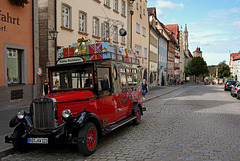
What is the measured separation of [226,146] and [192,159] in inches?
61.7

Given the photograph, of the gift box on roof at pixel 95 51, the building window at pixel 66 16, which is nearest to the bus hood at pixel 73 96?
the gift box on roof at pixel 95 51

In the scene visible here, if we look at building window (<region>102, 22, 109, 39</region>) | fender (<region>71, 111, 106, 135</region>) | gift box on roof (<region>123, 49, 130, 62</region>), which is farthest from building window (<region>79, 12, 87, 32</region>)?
fender (<region>71, 111, 106, 135</region>)

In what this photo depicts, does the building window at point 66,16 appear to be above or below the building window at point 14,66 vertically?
above

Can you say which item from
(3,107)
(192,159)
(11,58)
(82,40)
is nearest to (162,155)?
(192,159)

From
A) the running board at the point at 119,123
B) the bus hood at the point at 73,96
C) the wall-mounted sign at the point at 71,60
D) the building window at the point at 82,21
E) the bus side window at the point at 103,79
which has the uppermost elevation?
the building window at the point at 82,21

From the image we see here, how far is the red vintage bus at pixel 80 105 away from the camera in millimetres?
5535

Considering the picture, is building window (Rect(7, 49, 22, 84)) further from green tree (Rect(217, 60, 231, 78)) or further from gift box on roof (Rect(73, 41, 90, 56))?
green tree (Rect(217, 60, 231, 78))

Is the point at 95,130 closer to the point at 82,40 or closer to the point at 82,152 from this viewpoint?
the point at 82,152

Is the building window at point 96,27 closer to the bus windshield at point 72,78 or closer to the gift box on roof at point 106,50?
the gift box on roof at point 106,50

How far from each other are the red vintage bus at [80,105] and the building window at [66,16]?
1025 cm

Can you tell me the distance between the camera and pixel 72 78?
672 centimetres

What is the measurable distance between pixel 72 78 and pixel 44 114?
57.5 inches

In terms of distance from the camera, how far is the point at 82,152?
5516 millimetres

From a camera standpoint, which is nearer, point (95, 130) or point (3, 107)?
point (95, 130)
